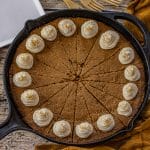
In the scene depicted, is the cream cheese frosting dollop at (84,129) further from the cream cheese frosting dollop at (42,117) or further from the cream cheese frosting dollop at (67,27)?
the cream cheese frosting dollop at (67,27)

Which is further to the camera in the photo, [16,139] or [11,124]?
[16,139]

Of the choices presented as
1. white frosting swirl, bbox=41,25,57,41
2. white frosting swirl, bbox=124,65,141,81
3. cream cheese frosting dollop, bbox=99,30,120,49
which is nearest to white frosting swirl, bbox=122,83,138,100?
white frosting swirl, bbox=124,65,141,81

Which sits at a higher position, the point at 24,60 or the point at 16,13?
the point at 16,13

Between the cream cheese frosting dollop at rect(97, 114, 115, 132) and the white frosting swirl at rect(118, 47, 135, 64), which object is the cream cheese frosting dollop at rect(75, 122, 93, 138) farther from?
the white frosting swirl at rect(118, 47, 135, 64)

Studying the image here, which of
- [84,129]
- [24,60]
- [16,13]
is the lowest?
[84,129]

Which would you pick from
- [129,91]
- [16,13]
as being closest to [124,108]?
[129,91]

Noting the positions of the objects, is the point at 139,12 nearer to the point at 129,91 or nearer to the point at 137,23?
the point at 137,23

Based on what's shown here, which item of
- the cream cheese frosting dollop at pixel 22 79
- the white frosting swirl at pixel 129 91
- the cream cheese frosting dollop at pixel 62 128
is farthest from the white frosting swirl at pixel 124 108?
the cream cheese frosting dollop at pixel 22 79
